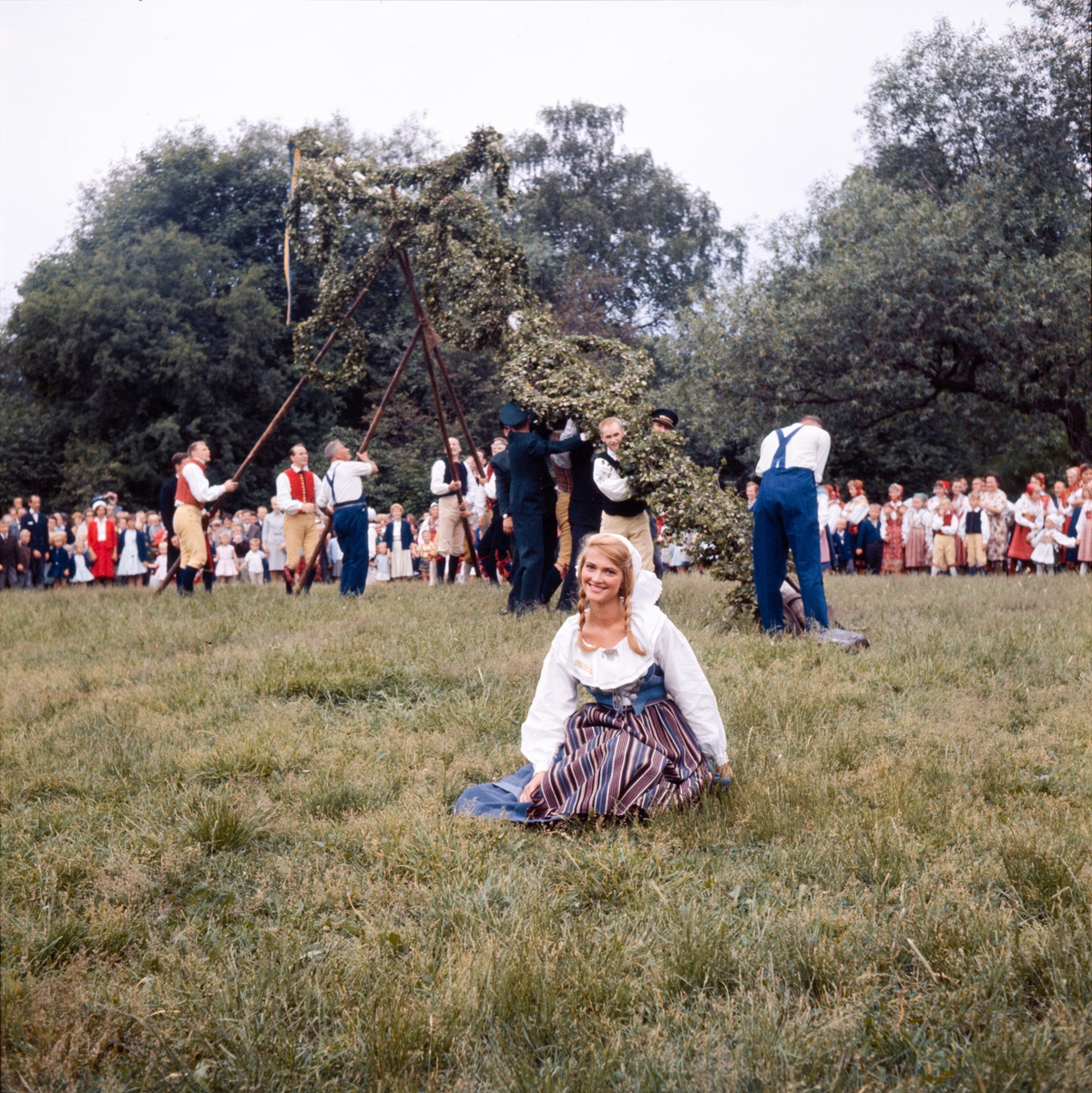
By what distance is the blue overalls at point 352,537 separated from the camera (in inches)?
556

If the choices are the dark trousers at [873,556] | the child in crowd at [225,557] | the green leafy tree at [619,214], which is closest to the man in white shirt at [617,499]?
the dark trousers at [873,556]

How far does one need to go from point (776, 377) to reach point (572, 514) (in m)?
16.9

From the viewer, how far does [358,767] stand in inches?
233

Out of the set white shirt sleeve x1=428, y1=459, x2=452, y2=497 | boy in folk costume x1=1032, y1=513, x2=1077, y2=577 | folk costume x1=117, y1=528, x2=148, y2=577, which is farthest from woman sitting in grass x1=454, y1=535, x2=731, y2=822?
folk costume x1=117, y1=528, x2=148, y2=577

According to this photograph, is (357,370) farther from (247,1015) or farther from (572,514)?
(247,1015)

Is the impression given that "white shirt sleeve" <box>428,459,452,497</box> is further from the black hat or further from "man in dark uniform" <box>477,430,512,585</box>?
the black hat

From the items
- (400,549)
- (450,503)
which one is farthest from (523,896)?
(400,549)

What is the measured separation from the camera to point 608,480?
10.9m

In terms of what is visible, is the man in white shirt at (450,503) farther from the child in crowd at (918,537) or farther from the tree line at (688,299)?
the child in crowd at (918,537)

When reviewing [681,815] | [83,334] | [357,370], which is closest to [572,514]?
[357,370]

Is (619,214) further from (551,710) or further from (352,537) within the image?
(551,710)

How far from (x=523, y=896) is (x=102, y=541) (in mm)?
22034

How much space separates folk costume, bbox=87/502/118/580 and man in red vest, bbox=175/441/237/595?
31.5 ft

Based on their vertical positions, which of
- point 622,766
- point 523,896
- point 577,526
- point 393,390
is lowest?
point 523,896
